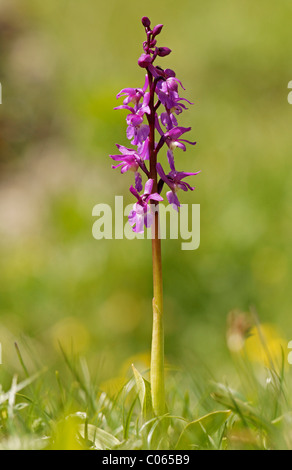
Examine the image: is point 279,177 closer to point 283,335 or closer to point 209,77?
point 283,335

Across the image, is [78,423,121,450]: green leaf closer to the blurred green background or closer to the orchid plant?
the orchid plant

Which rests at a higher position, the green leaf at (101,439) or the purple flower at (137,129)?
the purple flower at (137,129)

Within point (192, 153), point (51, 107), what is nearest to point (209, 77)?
point (192, 153)

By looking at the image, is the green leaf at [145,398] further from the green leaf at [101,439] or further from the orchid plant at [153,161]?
the green leaf at [101,439]

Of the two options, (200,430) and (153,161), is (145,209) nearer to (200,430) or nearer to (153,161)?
(153,161)

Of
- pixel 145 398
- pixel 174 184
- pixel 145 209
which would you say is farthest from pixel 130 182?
pixel 145 398

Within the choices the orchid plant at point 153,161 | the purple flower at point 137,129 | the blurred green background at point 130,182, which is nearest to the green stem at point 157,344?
the orchid plant at point 153,161
